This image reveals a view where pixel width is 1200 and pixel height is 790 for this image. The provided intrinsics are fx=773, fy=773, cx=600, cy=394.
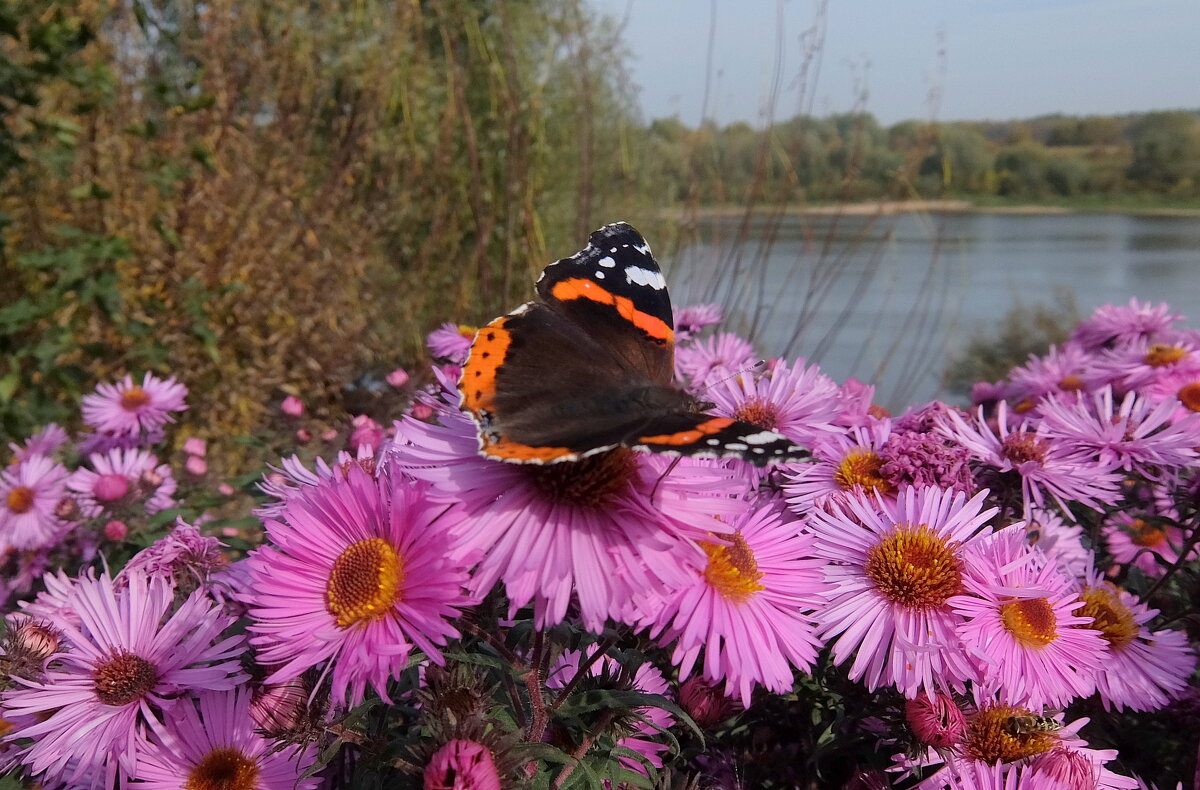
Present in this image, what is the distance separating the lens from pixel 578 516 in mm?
816

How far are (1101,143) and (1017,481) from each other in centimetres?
617

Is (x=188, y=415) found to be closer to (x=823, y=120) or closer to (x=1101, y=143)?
(x=823, y=120)

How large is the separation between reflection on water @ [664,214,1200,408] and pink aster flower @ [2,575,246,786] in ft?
10.7

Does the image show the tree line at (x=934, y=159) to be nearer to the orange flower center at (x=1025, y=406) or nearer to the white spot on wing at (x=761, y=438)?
the orange flower center at (x=1025, y=406)

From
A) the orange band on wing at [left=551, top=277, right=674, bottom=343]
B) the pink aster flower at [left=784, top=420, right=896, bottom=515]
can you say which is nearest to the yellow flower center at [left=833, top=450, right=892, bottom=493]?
the pink aster flower at [left=784, top=420, right=896, bottom=515]

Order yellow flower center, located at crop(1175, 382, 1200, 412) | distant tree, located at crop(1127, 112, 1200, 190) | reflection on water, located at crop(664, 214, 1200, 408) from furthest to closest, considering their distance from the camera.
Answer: distant tree, located at crop(1127, 112, 1200, 190), reflection on water, located at crop(664, 214, 1200, 408), yellow flower center, located at crop(1175, 382, 1200, 412)

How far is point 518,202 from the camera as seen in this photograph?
464 cm

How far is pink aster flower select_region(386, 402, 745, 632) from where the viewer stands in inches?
29.1

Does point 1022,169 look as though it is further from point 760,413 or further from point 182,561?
point 182,561

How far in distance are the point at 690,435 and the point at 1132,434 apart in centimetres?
113

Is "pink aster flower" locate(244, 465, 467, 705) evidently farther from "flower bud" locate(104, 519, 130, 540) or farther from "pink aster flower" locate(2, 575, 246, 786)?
"flower bud" locate(104, 519, 130, 540)

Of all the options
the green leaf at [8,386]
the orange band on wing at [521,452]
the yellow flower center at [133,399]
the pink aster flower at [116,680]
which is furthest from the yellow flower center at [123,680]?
the green leaf at [8,386]

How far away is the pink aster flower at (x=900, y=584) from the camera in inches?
37.5

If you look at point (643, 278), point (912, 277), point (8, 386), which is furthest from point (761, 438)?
point (912, 277)
